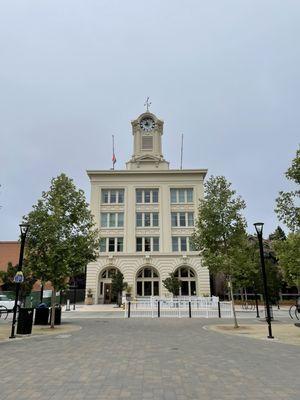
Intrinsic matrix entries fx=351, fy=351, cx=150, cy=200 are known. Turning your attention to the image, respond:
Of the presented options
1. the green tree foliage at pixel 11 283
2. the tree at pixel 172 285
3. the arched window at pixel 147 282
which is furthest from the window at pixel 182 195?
the green tree foliage at pixel 11 283

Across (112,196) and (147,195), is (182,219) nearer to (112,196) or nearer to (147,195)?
(147,195)

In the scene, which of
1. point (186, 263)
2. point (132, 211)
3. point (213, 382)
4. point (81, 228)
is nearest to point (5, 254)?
point (132, 211)

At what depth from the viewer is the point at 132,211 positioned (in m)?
46.4

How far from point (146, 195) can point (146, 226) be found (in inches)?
172

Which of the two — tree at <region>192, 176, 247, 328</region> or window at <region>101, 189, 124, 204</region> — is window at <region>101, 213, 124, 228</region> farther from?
tree at <region>192, 176, 247, 328</region>

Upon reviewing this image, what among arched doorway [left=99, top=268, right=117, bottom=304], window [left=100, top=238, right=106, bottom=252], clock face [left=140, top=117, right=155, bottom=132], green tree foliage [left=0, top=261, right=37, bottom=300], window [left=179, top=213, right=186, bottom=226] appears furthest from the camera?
clock face [left=140, top=117, right=155, bottom=132]

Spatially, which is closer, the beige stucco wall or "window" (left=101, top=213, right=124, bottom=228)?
the beige stucco wall

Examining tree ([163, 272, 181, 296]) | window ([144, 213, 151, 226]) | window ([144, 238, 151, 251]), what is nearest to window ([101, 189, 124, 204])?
window ([144, 213, 151, 226])

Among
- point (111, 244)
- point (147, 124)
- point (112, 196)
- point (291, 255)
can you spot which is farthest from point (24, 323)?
point (147, 124)

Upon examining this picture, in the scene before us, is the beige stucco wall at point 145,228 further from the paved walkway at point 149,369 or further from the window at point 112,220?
the paved walkway at point 149,369

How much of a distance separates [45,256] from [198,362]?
11384 millimetres

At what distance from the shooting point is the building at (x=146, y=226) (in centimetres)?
4412

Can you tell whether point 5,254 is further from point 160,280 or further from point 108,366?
point 108,366

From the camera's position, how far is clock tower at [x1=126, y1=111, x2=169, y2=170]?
49.6 meters
